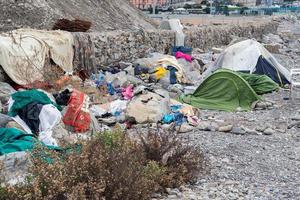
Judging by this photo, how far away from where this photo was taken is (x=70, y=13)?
2186 cm

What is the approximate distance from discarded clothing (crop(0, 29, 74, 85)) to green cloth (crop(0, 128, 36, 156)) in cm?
448

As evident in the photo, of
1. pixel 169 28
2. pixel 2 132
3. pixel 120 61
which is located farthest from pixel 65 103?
pixel 169 28

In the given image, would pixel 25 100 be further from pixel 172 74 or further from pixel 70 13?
pixel 70 13

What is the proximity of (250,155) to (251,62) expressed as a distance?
32.8 feet

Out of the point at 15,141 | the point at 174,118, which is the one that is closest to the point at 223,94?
the point at 174,118

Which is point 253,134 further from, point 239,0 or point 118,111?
point 239,0

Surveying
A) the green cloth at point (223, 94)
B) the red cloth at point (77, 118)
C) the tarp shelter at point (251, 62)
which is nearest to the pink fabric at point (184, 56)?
the tarp shelter at point (251, 62)

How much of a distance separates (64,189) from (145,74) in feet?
39.1

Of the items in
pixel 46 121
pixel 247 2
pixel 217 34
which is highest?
pixel 46 121


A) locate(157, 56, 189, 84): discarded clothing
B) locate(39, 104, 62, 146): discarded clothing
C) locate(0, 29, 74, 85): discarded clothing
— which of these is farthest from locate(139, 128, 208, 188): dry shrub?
locate(157, 56, 189, 84): discarded clothing

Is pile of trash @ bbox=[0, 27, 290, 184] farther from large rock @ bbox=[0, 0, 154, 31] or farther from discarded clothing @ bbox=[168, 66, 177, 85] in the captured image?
large rock @ bbox=[0, 0, 154, 31]

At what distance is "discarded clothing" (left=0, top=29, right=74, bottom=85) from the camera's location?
12.6 metres

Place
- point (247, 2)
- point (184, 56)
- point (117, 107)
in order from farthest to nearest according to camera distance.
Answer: point (247, 2)
point (184, 56)
point (117, 107)

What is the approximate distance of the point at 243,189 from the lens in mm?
7371
